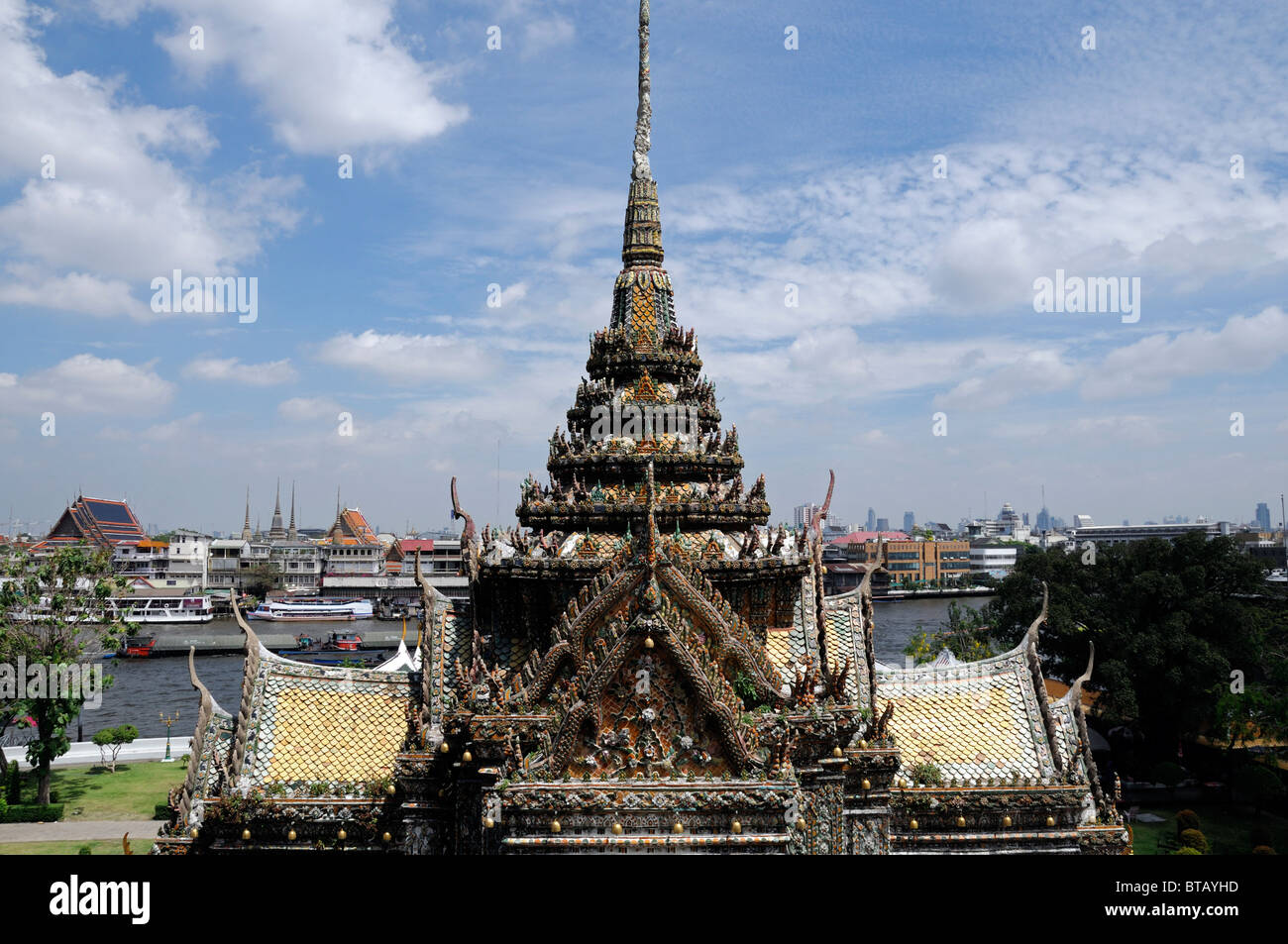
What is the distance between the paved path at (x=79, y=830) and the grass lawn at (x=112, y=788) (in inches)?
30.9

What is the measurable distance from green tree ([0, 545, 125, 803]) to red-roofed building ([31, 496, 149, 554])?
93.5m

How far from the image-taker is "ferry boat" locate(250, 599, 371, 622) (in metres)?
104

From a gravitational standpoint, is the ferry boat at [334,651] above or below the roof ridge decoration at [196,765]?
below

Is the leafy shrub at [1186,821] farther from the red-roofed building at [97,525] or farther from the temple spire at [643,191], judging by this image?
the red-roofed building at [97,525]

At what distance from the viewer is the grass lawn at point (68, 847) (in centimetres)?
2509

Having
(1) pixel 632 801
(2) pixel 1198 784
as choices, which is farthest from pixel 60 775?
(2) pixel 1198 784

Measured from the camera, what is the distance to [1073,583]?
4141cm

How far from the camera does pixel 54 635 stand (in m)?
30.5

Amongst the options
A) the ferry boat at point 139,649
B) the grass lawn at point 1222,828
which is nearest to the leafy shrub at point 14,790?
the grass lawn at point 1222,828

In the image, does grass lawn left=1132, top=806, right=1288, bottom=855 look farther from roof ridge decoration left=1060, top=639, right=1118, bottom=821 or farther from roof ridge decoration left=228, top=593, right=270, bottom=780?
roof ridge decoration left=228, top=593, right=270, bottom=780

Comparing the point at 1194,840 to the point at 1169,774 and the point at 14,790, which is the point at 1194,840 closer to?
the point at 1169,774

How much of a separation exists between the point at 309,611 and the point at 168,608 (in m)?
15.2
